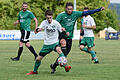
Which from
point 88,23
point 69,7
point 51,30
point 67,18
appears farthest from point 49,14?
point 88,23

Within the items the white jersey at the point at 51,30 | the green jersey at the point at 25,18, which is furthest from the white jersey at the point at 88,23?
the white jersey at the point at 51,30

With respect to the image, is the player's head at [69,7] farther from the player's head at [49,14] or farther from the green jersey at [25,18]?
the green jersey at [25,18]

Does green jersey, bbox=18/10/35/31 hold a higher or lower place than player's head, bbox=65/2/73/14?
lower

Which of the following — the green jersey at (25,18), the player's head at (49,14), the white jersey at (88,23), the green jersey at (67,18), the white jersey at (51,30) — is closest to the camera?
the player's head at (49,14)

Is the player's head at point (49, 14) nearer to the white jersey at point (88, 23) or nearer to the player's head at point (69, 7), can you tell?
the player's head at point (69, 7)

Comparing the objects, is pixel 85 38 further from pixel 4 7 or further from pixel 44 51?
pixel 4 7

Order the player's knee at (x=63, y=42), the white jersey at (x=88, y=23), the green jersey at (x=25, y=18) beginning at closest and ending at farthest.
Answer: the player's knee at (x=63, y=42) → the white jersey at (x=88, y=23) → the green jersey at (x=25, y=18)

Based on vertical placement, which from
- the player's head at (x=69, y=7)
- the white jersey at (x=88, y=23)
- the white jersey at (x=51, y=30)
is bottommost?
the white jersey at (x=88, y=23)

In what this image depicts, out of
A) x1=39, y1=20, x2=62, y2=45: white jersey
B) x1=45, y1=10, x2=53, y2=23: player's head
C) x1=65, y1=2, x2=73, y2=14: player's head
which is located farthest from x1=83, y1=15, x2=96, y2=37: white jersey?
x1=45, y1=10, x2=53, y2=23: player's head

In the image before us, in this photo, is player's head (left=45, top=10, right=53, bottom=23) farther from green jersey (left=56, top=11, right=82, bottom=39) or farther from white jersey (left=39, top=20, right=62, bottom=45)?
green jersey (left=56, top=11, right=82, bottom=39)

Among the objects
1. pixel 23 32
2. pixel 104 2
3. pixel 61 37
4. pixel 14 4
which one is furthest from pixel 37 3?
pixel 61 37

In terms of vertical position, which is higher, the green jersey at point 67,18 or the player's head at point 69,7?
the player's head at point 69,7

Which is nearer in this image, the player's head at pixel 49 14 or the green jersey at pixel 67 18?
Result: the player's head at pixel 49 14

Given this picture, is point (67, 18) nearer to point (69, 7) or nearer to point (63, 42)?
point (69, 7)
